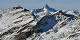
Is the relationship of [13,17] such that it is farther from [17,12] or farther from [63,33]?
[63,33]

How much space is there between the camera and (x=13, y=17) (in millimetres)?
97750

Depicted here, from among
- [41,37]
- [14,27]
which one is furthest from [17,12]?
[41,37]

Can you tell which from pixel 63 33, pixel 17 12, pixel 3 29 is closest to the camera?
pixel 63 33

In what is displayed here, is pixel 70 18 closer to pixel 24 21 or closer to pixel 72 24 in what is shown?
pixel 72 24

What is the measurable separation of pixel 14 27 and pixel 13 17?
7.26m

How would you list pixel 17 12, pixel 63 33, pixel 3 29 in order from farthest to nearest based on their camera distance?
pixel 17 12 < pixel 3 29 < pixel 63 33

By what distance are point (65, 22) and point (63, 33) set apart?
732cm

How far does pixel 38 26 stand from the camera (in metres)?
92.8

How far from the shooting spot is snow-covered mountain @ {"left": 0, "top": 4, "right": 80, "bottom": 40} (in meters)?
87.3

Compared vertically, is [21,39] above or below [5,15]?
below

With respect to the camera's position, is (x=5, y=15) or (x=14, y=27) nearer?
(x=14, y=27)

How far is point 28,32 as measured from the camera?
89.9 m

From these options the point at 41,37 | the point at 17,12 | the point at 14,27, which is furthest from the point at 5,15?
Answer: the point at 41,37

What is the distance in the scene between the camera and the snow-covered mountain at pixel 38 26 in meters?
87.3
